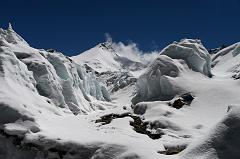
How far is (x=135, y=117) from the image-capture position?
139 feet

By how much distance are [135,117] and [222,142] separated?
64.9 feet

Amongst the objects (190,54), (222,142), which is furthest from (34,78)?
(222,142)

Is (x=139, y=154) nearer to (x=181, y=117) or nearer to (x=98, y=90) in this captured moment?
(x=181, y=117)

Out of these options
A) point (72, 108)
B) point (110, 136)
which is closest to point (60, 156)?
point (110, 136)

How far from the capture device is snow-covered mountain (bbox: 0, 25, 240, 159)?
2688cm

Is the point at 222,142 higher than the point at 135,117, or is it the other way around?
the point at 135,117

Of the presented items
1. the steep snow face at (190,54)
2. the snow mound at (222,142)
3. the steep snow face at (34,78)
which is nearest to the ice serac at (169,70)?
the steep snow face at (190,54)

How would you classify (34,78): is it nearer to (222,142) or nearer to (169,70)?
(169,70)

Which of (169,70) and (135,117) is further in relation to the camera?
(169,70)

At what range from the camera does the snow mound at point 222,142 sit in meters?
22.8

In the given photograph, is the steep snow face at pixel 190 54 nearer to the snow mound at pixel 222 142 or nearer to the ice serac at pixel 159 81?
the ice serac at pixel 159 81

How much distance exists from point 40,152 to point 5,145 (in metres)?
4.11

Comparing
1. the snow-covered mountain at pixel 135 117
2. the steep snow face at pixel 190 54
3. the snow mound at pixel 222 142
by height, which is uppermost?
the steep snow face at pixel 190 54

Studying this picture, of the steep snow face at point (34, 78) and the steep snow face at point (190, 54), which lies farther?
the steep snow face at point (190, 54)
